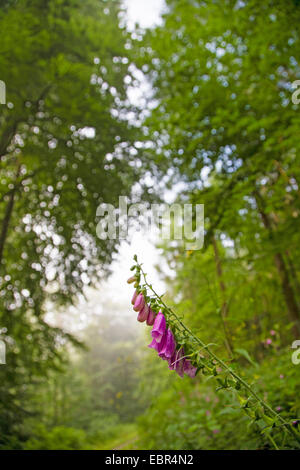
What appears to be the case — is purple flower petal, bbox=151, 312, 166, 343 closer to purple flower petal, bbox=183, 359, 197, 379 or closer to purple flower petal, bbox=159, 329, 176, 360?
purple flower petal, bbox=159, 329, 176, 360

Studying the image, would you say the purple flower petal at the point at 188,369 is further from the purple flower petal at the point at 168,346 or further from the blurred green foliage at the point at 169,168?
the blurred green foliage at the point at 169,168

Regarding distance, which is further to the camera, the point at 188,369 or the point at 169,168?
the point at 169,168

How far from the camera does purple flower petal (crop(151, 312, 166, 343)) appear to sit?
1.08 metres

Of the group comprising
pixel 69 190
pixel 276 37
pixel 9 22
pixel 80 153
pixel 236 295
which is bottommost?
pixel 236 295

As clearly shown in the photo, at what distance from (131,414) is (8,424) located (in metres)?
19.1

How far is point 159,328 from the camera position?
1.08m

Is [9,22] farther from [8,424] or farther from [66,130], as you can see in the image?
[8,424]

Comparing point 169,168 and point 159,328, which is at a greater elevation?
point 169,168

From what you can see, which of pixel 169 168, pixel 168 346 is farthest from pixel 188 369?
pixel 169 168

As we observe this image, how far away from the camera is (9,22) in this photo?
434 cm

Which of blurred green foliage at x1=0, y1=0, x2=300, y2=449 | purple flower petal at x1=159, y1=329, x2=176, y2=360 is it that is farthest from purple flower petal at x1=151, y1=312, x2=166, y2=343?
blurred green foliage at x1=0, y1=0, x2=300, y2=449

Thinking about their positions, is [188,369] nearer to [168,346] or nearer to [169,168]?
[168,346]

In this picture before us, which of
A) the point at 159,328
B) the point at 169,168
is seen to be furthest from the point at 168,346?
the point at 169,168

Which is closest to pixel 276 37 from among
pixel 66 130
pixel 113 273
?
pixel 66 130
